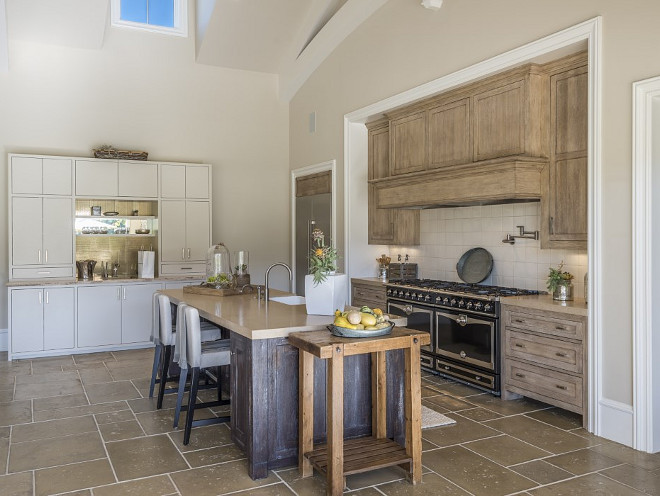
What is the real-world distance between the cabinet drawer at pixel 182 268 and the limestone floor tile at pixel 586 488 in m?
5.46

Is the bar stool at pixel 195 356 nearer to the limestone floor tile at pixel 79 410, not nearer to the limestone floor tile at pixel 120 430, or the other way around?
the limestone floor tile at pixel 120 430

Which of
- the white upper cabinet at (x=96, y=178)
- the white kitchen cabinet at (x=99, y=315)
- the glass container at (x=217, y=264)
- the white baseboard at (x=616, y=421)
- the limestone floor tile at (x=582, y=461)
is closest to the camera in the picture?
the limestone floor tile at (x=582, y=461)

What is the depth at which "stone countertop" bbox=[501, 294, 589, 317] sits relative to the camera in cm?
424

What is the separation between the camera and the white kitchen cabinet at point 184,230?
7.57 meters

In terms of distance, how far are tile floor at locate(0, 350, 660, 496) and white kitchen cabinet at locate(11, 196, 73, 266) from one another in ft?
6.96

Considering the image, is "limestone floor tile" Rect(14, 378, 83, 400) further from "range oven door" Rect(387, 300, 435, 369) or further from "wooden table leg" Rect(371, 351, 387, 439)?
"range oven door" Rect(387, 300, 435, 369)

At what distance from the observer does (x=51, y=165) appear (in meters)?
6.92

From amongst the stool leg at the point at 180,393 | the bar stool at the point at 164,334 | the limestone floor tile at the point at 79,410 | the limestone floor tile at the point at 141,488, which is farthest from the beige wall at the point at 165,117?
the limestone floor tile at the point at 141,488

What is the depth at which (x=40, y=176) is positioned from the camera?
6867 millimetres

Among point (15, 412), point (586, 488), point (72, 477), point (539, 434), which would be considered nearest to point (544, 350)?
point (539, 434)

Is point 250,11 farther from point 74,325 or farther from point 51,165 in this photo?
point 74,325

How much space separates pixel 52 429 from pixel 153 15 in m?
5.73

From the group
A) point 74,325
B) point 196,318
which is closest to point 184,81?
point 74,325

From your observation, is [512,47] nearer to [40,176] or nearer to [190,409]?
[190,409]
